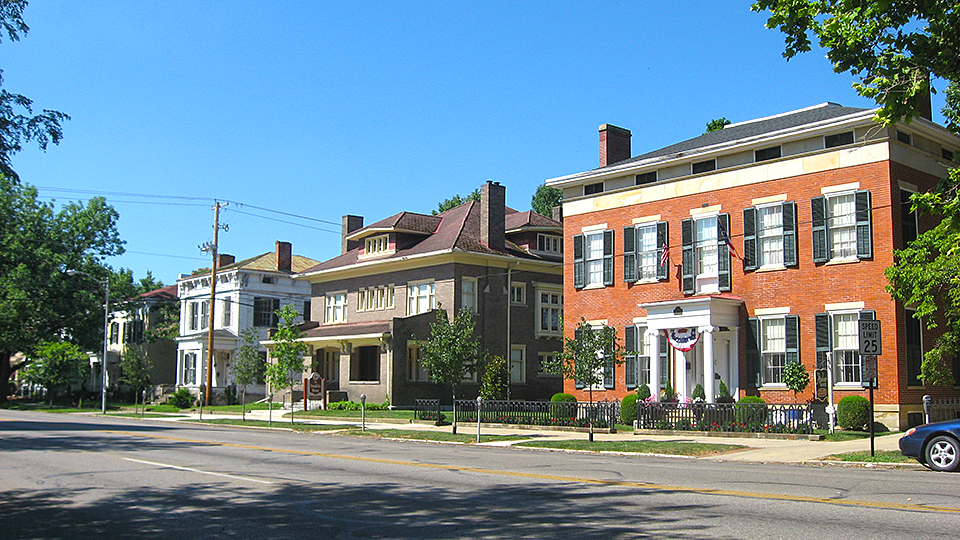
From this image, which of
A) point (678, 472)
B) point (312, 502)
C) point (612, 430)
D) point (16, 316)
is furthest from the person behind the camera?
point (16, 316)

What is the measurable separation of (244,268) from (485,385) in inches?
983

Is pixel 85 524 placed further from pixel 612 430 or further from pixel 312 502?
pixel 612 430

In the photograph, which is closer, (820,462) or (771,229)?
(820,462)

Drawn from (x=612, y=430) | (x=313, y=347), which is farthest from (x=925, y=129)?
(x=313, y=347)

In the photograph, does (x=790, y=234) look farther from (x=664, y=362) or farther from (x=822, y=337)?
(x=664, y=362)

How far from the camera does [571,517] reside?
30.3ft

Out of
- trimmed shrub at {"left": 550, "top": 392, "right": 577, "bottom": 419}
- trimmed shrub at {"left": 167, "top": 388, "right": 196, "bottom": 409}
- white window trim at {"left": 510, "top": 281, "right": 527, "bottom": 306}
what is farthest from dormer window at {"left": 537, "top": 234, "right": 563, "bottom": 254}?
trimmed shrub at {"left": 167, "top": 388, "right": 196, "bottom": 409}

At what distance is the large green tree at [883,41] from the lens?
13.3m

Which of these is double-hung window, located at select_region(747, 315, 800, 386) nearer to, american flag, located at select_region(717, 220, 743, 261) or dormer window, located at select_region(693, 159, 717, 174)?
american flag, located at select_region(717, 220, 743, 261)

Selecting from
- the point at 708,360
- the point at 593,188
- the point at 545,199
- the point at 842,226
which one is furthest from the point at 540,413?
the point at 545,199

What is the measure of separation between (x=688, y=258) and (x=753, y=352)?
4.23 m

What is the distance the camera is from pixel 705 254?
3091cm

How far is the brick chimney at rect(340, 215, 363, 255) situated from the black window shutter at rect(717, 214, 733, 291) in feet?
87.9

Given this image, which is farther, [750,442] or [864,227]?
[864,227]
